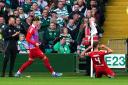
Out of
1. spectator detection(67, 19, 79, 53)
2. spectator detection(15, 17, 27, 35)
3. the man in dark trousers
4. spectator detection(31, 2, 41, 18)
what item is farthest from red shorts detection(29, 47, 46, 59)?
spectator detection(31, 2, 41, 18)

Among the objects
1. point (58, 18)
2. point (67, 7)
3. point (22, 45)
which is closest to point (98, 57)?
point (22, 45)

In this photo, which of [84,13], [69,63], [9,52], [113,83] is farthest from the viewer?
[84,13]

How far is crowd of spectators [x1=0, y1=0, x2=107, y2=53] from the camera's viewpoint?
2550cm

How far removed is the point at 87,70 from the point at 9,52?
300cm

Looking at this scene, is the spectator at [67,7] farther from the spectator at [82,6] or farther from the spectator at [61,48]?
the spectator at [61,48]

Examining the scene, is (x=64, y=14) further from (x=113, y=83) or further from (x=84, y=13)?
(x=113, y=83)

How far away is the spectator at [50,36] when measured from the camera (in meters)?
25.8

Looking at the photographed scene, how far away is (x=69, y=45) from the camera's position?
2564cm

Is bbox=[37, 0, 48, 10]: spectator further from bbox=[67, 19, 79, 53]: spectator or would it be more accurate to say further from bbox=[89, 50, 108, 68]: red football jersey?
bbox=[89, 50, 108, 68]: red football jersey

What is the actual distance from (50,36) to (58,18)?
135 cm

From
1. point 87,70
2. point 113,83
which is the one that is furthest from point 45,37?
point 113,83

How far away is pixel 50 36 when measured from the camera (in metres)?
25.8

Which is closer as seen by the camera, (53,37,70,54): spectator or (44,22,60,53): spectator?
(53,37,70,54): spectator

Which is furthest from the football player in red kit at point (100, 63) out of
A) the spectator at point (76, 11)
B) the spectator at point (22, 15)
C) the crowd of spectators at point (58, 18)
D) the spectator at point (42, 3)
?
the spectator at point (42, 3)
